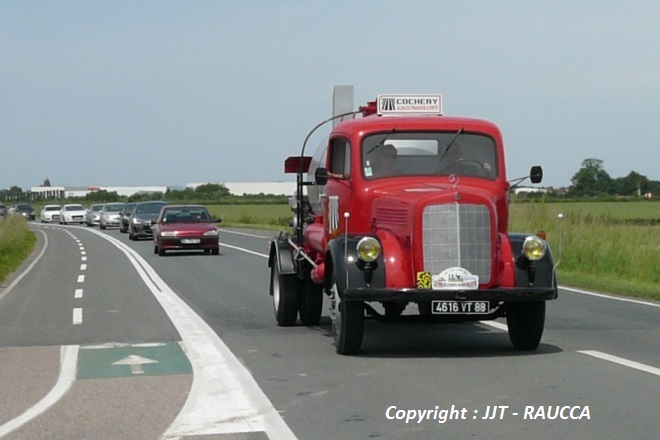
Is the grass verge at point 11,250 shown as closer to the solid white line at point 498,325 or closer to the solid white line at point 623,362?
the solid white line at point 498,325

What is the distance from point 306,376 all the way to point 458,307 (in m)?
1.86

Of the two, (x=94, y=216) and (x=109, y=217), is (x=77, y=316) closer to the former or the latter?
(x=109, y=217)

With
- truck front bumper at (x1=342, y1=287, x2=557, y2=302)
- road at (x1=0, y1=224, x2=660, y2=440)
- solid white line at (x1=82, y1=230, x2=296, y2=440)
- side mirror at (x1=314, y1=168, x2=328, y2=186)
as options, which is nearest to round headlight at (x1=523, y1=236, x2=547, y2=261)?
truck front bumper at (x1=342, y1=287, x2=557, y2=302)

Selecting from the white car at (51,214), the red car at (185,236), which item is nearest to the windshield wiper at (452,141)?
A: the red car at (185,236)

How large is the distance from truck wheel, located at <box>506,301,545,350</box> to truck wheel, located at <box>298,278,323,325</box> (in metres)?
3.15

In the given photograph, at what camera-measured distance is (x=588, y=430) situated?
25.0 feet

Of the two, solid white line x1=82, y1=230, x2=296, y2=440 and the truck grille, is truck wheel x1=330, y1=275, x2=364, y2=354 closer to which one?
the truck grille

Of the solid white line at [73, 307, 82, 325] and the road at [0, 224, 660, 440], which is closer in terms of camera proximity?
the road at [0, 224, 660, 440]

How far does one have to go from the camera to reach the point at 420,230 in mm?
11320

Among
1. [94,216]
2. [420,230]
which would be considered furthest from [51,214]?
[420,230]

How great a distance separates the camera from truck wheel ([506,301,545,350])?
38.7 ft

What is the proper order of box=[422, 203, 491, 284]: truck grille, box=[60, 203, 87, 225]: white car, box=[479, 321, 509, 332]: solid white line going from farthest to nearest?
box=[60, 203, 87, 225]: white car, box=[479, 321, 509, 332]: solid white line, box=[422, 203, 491, 284]: truck grille

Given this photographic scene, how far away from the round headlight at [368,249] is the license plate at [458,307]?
0.75 metres

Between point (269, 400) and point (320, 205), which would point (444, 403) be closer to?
point (269, 400)
